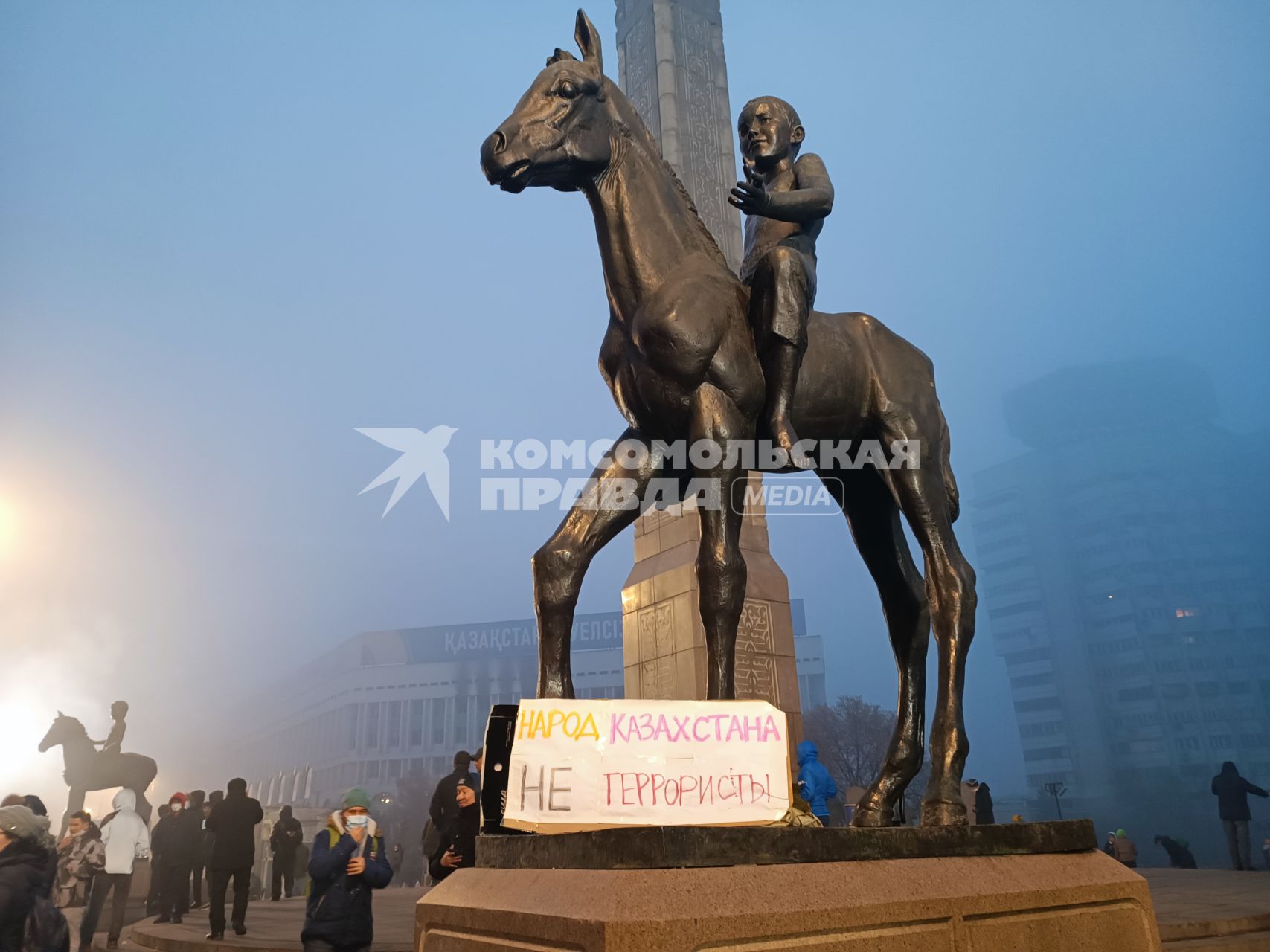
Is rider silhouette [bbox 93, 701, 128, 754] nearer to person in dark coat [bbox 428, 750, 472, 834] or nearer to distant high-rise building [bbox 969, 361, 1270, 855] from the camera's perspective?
person in dark coat [bbox 428, 750, 472, 834]

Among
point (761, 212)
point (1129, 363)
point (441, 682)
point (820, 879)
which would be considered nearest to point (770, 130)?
point (761, 212)

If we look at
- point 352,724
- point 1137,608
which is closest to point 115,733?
point 352,724

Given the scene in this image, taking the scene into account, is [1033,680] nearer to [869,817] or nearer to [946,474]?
[946,474]

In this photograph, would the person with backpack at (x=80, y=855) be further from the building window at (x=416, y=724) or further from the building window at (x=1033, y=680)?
the building window at (x=1033, y=680)

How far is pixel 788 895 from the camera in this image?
180 centimetres

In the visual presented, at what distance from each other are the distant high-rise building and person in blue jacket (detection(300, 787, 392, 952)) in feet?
158

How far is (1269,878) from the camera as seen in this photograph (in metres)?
8.62

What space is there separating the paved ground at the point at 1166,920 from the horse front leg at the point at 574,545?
12.7 feet

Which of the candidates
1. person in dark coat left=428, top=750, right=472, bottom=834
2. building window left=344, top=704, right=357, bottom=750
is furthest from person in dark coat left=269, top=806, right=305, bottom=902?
building window left=344, top=704, right=357, bottom=750

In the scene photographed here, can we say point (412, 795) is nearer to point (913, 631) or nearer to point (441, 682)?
point (441, 682)

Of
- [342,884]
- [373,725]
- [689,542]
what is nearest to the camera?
[342,884]

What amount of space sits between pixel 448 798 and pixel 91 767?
35.0ft

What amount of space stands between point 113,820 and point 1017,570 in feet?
290

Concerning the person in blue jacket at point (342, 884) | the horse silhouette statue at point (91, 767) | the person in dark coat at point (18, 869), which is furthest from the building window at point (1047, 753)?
the person in dark coat at point (18, 869)
